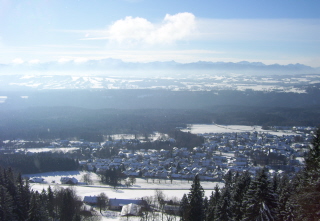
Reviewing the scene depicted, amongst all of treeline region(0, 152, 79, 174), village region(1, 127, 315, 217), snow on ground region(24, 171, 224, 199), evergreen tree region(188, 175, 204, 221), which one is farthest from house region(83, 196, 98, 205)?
evergreen tree region(188, 175, 204, 221)

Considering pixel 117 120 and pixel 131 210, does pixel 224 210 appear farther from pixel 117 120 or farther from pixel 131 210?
pixel 117 120

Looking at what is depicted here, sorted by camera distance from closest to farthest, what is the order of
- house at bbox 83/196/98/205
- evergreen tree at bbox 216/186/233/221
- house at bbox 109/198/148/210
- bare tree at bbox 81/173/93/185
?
evergreen tree at bbox 216/186/233/221
house at bbox 109/198/148/210
house at bbox 83/196/98/205
bare tree at bbox 81/173/93/185

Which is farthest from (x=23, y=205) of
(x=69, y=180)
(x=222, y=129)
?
(x=222, y=129)

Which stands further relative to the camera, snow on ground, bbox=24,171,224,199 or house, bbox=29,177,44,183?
house, bbox=29,177,44,183

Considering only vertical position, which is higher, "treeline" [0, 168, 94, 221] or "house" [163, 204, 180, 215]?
"treeline" [0, 168, 94, 221]

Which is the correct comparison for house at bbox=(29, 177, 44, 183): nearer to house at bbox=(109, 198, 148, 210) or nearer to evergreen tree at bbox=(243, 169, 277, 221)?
house at bbox=(109, 198, 148, 210)

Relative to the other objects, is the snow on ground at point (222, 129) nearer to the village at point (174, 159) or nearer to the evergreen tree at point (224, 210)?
the village at point (174, 159)
